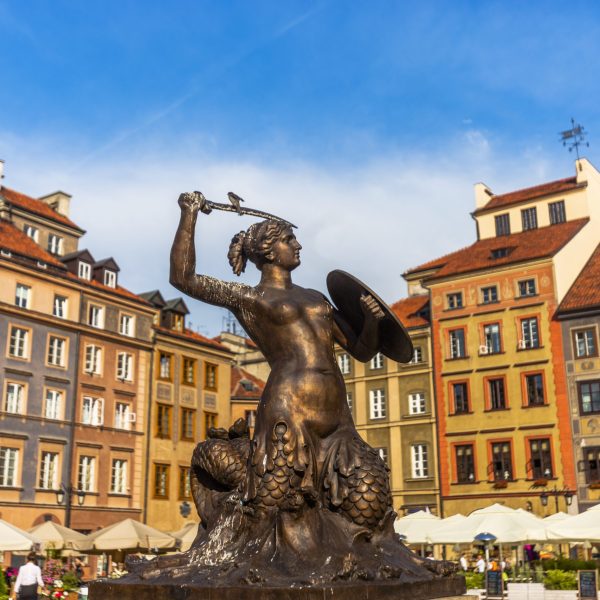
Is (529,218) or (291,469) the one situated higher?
(529,218)

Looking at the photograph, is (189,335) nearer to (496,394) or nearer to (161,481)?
(161,481)

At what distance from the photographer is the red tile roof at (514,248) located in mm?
41219

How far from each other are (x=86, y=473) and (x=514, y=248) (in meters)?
23.4

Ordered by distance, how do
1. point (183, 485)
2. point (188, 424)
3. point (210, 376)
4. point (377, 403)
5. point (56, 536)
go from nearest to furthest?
point (56, 536), point (183, 485), point (188, 424), point (377, 403), point (210, 376)

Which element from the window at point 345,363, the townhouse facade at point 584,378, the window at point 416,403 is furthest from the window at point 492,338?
the window at point 345,363

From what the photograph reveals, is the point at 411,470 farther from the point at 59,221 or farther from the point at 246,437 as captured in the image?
the point at 246,437

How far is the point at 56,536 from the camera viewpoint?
2566cm

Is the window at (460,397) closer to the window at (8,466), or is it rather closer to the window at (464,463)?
the window at (464,463)

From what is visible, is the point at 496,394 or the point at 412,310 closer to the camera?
the point at 496,394

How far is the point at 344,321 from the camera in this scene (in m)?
5.95

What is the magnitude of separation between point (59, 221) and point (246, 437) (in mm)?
39758

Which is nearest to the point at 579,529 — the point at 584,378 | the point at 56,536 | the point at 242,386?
the point at 56,536

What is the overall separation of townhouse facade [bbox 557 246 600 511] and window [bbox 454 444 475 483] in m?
5.19


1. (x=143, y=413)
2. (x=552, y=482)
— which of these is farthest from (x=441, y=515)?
(x=143, y=413)
